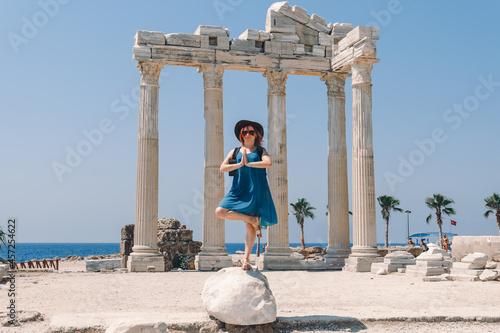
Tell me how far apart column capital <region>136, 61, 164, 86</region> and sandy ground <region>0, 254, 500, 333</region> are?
8509 mm

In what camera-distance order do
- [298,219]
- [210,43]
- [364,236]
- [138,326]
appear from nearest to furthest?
[138,326], [364,236], [210,43], [298,219]

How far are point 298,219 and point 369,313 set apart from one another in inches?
2106

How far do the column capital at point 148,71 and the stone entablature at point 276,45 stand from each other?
0.25m

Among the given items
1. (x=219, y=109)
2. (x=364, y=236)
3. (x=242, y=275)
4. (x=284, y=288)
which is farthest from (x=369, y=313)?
(x=219, y=109)

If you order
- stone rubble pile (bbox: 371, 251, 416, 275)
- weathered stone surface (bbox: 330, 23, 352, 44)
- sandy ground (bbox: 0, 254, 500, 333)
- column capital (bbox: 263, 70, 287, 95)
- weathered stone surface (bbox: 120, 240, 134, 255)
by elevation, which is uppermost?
weathered stone surface (bbox: 330, 23, 352, 44)

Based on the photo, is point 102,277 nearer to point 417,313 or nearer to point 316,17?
→ point 417,313

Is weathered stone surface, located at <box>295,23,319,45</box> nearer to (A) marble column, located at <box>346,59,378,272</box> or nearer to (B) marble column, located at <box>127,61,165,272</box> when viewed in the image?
(A) marble column, located at <box>346,59,378,272</box>

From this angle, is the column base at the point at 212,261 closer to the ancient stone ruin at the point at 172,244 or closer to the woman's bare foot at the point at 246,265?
the ancient stone ruin at the point at 172,244

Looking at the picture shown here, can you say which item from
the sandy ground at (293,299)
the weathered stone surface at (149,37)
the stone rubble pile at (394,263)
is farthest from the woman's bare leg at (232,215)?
the weathered stone surface at (149,37)

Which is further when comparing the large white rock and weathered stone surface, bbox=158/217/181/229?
weathered stone surface, bbox=158/217/181/229

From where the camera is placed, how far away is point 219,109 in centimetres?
2711

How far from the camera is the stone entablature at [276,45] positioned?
2628 cm

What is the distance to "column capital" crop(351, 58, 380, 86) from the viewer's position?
1025 inches

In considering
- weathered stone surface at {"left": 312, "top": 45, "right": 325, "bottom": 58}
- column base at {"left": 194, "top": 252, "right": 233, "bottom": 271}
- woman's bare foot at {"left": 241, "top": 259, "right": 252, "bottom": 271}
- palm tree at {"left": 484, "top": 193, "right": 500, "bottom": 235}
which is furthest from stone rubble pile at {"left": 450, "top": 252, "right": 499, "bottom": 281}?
palm tree at {"left": 484, "top": 193, "right": 500, "bottom": 235}
